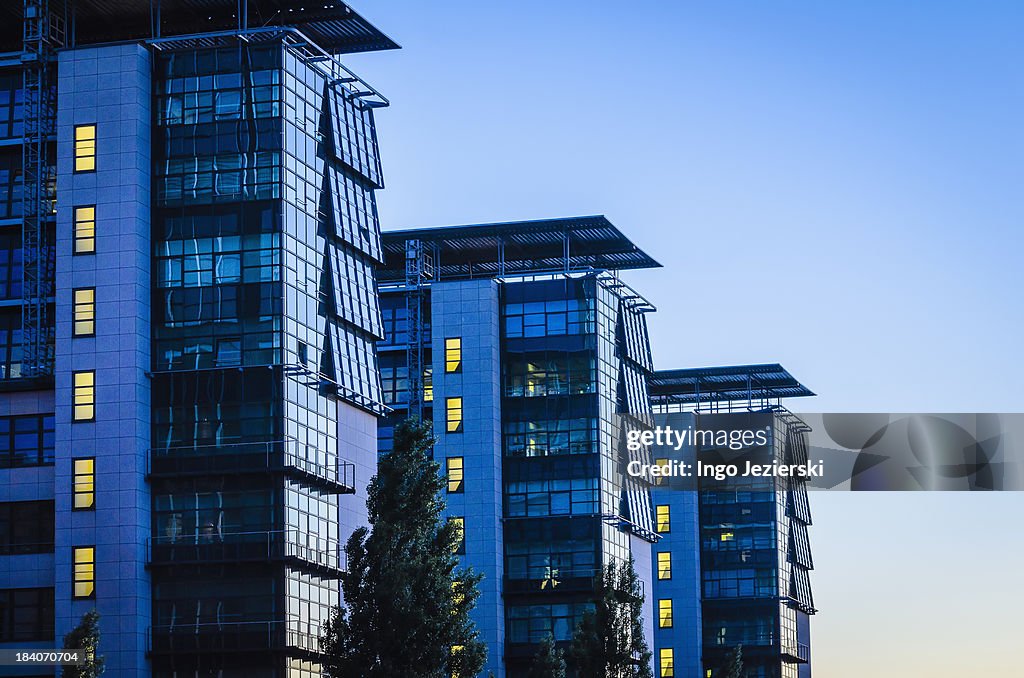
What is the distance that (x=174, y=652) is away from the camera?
8619 centimetres

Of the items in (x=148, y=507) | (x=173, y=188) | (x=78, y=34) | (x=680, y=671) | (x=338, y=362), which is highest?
(x=78, y=34)

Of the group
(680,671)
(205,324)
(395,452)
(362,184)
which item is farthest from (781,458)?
(395,452)

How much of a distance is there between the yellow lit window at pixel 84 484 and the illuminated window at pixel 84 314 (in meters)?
6.24

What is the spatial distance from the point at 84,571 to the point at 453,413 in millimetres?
45045

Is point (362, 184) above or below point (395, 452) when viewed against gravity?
above

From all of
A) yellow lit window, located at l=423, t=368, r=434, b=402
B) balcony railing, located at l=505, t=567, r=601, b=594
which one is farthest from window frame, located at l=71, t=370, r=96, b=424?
balcony railing, located at l=505, t=567, r=601, b=594

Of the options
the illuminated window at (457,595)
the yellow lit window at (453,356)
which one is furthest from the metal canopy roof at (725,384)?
the illuminated window at (457,595)

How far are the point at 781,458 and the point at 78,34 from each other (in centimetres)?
9251

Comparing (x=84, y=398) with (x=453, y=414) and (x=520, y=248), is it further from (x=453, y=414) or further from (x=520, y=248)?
Result: (x=520, y=248)

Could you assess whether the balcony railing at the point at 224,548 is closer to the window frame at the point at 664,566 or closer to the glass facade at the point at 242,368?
the glass facade at the point at 242,368

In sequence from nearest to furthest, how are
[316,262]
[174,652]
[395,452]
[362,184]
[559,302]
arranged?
[395,452] < [174,652] < [316,262] < [362,184] < [559,302]

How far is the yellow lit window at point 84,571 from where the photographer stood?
85.7 metres

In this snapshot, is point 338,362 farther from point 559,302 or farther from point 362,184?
point 559,302

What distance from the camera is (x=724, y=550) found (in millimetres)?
171000
